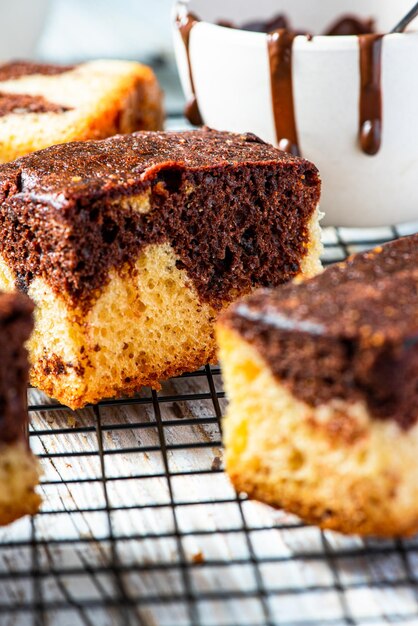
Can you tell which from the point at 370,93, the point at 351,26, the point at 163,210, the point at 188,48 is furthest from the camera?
the point at 351,26

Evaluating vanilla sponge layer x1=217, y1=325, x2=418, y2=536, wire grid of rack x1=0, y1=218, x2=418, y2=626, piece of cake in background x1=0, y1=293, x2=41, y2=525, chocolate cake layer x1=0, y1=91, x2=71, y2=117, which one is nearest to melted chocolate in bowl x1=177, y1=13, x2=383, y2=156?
chocolate cake layer x1=0, y1=91, x2=71, y2=117

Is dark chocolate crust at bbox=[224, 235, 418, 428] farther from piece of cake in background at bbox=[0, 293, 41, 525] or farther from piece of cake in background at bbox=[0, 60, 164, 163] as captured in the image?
piece of cake in background at bbox=[0, 60, 164, 163]

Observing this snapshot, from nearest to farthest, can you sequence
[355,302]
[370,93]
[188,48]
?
1. [355,302]
2. [370,93]
3. [188,48]

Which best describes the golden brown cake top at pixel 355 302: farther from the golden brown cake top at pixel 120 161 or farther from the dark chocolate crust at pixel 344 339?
the golden brown cake top at pixel 120 161

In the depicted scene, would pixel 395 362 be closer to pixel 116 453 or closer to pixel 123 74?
pixel 116 453

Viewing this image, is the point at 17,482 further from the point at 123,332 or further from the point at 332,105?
the point at 332,105

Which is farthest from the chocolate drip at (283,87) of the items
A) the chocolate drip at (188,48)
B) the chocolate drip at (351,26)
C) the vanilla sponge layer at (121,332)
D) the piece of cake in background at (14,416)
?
the piece of cake in background at (14,416)

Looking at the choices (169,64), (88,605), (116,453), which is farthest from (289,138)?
(169,64)

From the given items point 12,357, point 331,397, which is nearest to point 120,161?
point 12,357


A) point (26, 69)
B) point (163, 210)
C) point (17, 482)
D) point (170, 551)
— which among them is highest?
point (163, 210)
